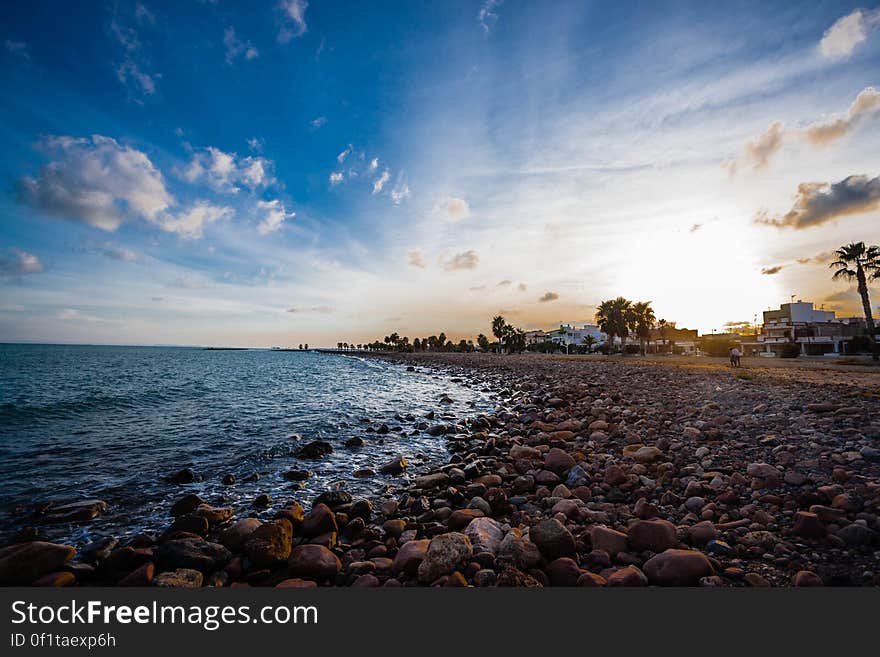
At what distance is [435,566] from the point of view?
14.6 ft

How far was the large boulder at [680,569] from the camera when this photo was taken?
397 cm

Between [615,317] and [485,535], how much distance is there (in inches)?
3453

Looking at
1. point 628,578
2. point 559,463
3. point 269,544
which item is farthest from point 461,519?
point 559,463

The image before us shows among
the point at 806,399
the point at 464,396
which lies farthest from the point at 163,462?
the point at 806,399

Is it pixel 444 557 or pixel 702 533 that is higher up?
pixel 702 533

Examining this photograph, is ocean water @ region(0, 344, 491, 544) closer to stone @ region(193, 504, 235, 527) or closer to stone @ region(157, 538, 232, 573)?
stone @ region(193, 504, 235, 527)

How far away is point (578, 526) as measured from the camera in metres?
5.59

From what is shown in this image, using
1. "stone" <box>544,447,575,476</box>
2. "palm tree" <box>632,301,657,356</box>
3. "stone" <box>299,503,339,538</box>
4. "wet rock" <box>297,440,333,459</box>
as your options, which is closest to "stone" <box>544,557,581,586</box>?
"stone" <box>299,503,339,538</box>

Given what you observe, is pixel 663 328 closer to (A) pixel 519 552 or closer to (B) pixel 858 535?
(B) pixel 858 535

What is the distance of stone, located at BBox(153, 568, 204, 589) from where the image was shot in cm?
457

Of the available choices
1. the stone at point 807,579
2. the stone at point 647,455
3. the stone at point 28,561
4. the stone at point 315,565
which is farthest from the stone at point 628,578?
the stone at point 28,561

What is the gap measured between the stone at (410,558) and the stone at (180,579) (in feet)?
8.17

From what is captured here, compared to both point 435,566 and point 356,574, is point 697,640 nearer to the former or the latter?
point 435,566

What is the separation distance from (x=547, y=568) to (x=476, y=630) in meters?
1.41
